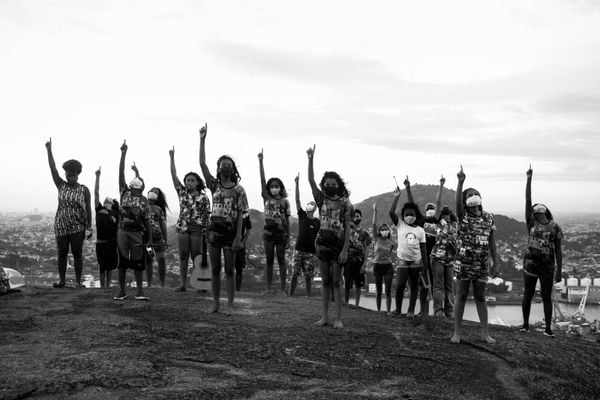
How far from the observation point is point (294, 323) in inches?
260

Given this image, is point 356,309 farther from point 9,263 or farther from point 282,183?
point 9,263

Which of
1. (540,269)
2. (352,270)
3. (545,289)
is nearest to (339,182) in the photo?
(352,270)

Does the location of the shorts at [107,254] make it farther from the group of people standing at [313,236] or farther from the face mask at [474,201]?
the face mask at [474,201]

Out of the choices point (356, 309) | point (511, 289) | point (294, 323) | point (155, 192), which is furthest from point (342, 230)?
point (511, 289)

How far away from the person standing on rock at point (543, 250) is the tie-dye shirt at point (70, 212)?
717 centimetres

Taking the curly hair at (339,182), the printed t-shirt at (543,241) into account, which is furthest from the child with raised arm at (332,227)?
the printed t-shirt at (543,241)

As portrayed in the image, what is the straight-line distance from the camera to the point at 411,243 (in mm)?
7957

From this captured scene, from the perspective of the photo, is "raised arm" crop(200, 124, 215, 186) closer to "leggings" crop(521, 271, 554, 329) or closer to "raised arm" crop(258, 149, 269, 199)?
"raised arm" crop(258, 149, 269, 199)

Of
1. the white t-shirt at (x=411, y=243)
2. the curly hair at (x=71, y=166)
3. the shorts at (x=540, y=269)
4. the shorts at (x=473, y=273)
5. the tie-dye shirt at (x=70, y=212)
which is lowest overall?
the shorts at (x=540, y=269)

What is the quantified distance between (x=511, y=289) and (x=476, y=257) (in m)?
20.2

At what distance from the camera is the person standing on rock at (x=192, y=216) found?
8.66m

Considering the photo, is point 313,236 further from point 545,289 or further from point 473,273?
point 545,289

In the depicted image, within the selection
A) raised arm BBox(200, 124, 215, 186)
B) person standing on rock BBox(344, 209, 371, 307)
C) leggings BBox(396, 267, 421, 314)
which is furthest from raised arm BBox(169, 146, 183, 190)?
leggings BBox(396, 267, 421, 314)

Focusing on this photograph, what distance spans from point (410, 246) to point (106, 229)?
16.9ft
